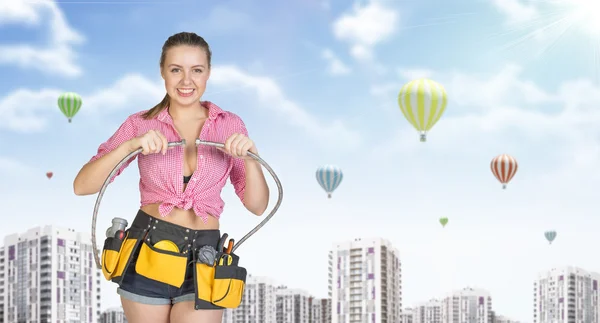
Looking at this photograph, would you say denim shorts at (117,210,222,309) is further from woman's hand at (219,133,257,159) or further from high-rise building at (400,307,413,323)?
high-rise building at (400,307,413,323)

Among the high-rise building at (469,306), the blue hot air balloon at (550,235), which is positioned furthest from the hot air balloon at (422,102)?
the high-rise building at (469,306)

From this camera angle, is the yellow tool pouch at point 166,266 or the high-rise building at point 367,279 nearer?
the yellow tool pouch at point 166,266

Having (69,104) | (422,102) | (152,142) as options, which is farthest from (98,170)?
(69,104)

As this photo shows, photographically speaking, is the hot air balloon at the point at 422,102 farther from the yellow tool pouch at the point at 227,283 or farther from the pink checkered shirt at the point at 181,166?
the yellow tool pouch at the point at 227,283

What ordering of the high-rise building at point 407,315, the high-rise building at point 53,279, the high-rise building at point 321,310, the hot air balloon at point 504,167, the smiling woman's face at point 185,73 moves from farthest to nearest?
the high-rise building at point 407,315 < the high-rise building at point 321,310 < the high-rise building at point 53,279 < the hot air balloon at point 504,167 < the smiling woman's face at point 185,73

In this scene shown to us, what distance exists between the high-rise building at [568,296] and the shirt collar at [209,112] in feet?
289

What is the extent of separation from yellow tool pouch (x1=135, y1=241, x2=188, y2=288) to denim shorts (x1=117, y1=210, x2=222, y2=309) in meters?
0.04

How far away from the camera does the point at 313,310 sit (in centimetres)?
9838

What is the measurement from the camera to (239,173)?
13.3ft

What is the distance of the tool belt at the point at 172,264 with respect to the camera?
3.74m

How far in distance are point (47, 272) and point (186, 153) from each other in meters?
71.3

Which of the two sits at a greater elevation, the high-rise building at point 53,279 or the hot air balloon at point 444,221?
the hot air balloon at point 444,221

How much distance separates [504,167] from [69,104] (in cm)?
1970

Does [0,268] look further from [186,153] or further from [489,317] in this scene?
[186,153]
